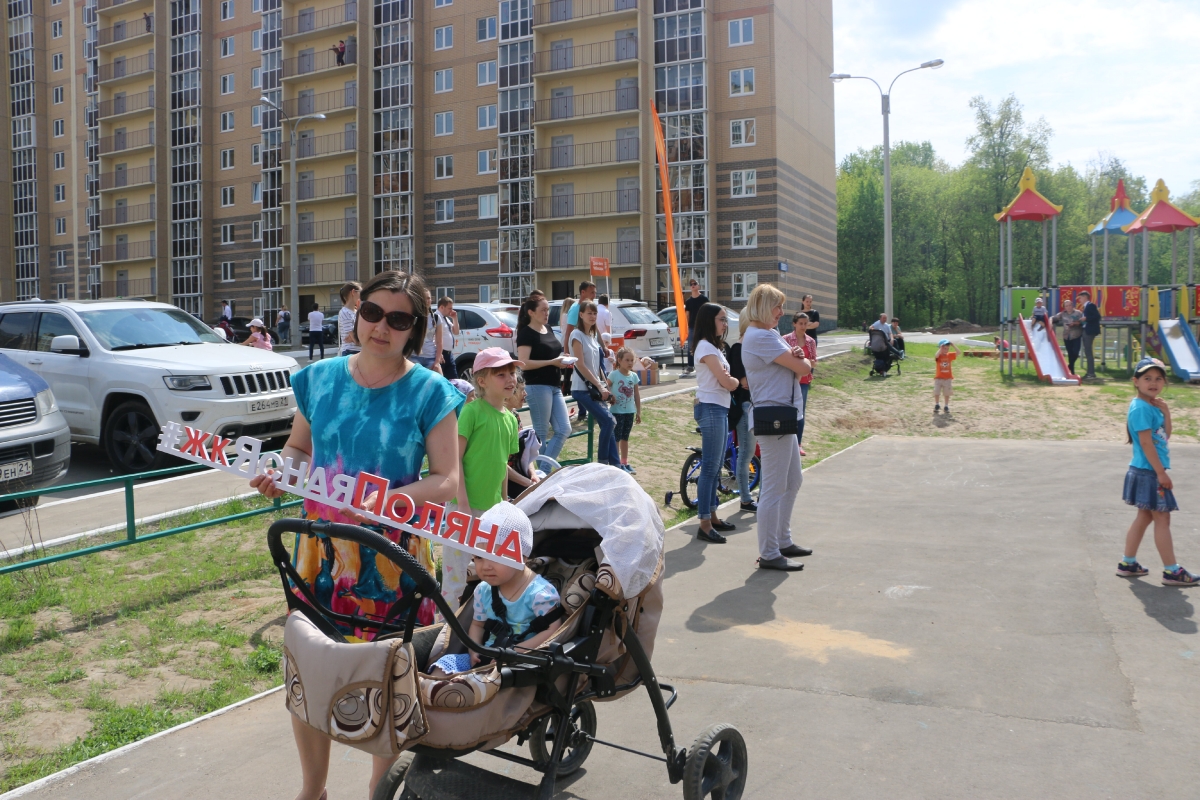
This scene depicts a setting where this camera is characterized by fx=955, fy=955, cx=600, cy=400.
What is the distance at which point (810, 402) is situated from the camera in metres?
18.2

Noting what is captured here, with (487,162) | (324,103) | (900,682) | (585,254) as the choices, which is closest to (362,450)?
(900,682)

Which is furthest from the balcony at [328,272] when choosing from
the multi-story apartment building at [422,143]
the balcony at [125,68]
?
the balcony at [125,68]

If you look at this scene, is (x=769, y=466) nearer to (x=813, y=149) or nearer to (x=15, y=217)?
(x=813, y=149)

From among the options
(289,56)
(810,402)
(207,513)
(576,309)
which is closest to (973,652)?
(207,513)

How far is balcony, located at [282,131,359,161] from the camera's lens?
51656 millimetres

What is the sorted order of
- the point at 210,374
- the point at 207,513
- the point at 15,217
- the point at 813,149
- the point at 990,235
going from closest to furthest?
the point at 207,513 → the point at 210,374 → the point at 813,149 → the point at 15,217 → the point at 990,235

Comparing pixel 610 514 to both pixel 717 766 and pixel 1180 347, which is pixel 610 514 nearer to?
pixel 717 766

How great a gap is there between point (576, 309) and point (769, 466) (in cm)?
487

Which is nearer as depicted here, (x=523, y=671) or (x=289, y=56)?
(x=523, y=671)

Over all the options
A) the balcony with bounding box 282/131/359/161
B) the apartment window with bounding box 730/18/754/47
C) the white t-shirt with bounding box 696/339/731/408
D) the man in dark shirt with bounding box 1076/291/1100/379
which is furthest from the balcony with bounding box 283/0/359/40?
the white t-shirt with bounding box 696/339/731/408

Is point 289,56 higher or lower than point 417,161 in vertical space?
higher

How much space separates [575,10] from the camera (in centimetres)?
4616

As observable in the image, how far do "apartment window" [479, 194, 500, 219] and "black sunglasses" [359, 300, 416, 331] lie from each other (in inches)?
1864

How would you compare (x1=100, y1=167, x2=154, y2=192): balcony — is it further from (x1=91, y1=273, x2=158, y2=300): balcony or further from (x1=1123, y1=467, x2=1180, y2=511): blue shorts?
(x1=1123, y1=467, x2=1180, y2=511): blue shorts
